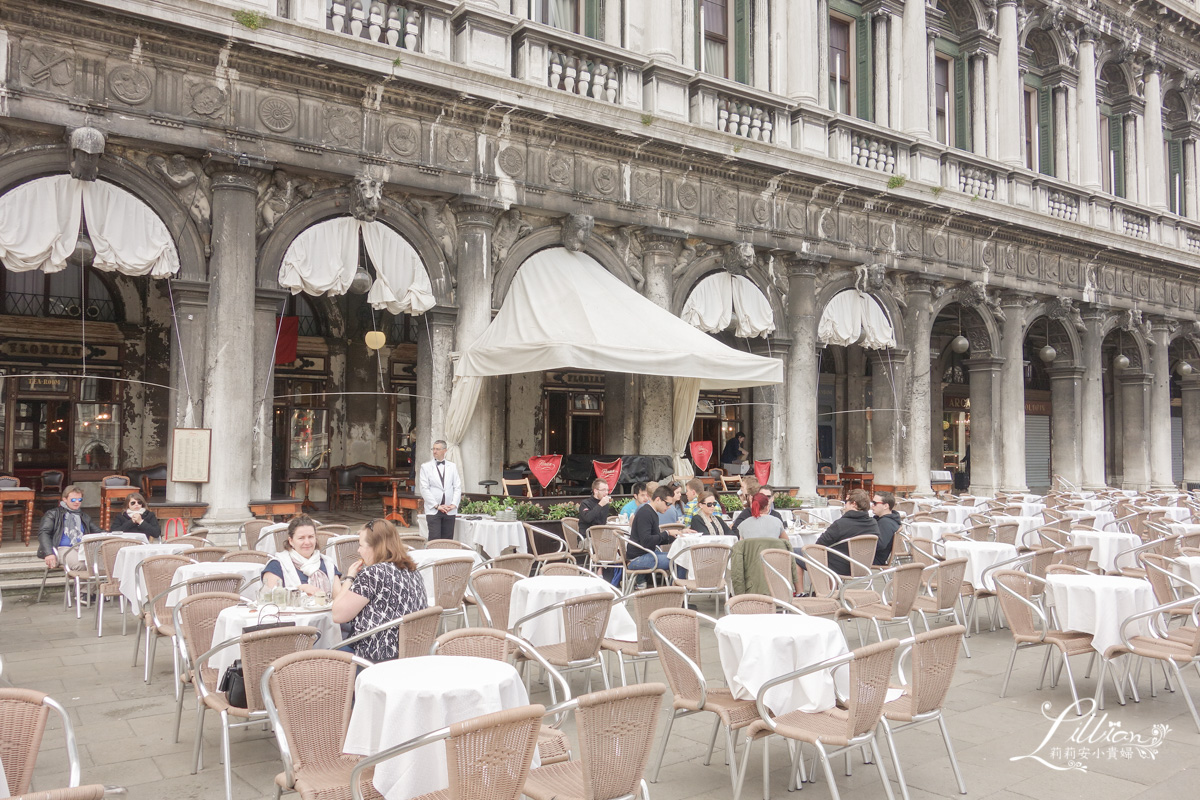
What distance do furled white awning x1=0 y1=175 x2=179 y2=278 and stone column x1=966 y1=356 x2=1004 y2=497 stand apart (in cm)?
1591

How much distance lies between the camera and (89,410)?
14.9m

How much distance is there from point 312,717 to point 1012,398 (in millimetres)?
19024

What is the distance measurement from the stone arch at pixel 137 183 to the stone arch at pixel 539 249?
12.8 feet

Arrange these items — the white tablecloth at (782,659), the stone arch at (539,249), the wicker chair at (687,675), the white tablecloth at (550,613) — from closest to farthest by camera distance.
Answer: the white tablecloth at (782,659) < the wicker chair at (687,675) < the white tablecloth at (550,613) < the stone arch at (539,249)

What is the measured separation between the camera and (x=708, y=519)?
32.4 feet

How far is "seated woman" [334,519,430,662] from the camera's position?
4836mm

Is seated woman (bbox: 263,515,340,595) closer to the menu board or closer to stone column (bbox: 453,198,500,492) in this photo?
the menu board

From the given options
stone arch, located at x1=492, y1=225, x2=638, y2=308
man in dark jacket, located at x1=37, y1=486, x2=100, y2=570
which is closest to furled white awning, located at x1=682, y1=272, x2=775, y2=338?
stone arch, located at x1=492, y1=225, x2=638, y2=308

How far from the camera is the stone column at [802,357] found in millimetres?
16250

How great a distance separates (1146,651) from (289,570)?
550cm

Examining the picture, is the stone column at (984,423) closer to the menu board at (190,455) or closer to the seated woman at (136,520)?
the menu board at (190,455)

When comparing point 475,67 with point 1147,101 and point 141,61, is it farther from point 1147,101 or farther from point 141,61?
point 1147,101

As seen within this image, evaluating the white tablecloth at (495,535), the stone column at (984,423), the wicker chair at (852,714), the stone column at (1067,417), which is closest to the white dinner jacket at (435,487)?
the white tablecloth at (495,535)

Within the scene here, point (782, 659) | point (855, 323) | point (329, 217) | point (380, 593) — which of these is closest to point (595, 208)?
point (329, 217)
